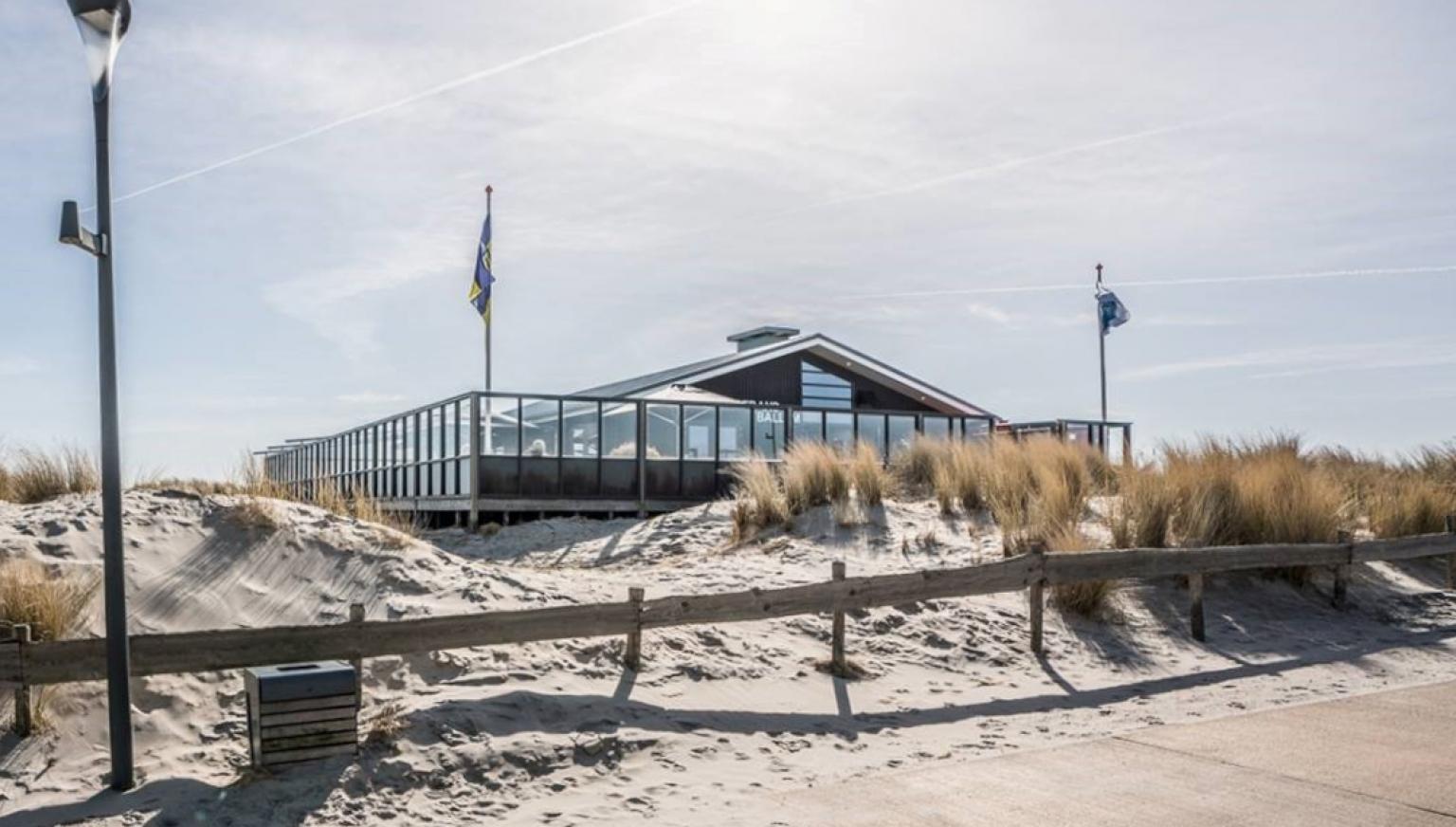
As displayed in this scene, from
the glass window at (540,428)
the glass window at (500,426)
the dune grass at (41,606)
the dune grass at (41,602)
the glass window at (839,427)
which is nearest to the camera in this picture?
the dune grass at (41,606)

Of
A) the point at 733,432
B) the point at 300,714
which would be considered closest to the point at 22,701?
the point at 300,714

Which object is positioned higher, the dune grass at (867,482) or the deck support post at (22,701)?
the dune grass at (867,482)

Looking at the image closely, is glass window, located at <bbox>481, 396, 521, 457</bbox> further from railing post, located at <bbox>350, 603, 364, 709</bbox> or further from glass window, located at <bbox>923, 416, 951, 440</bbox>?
railing post, located at <bbox>350, 603, 364, 709</bbox>

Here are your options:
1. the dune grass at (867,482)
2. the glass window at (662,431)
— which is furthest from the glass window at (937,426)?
the dune grass at (867,482)

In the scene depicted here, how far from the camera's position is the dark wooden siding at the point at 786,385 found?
30.3 meters

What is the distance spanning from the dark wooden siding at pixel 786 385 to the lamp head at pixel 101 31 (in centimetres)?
2204

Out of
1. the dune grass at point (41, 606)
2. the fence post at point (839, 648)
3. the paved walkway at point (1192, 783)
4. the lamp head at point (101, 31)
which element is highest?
the lamp head at point (101, 31)

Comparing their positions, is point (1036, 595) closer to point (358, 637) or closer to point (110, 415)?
point (358, 637)

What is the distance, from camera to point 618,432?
2358cm

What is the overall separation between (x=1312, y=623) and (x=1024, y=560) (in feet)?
15.0

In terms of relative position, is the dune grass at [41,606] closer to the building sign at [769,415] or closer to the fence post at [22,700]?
the fence post at [22,700]

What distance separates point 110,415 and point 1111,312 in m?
28.1

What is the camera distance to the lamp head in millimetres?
7137

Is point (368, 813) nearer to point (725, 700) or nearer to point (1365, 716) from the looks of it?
point (725, 700)
